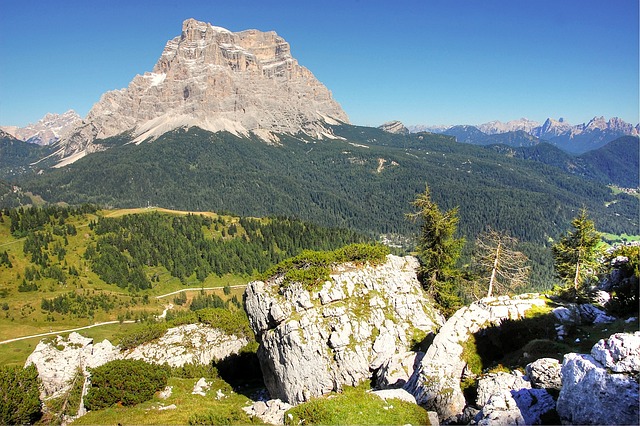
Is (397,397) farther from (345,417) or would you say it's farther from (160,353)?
(160,353)

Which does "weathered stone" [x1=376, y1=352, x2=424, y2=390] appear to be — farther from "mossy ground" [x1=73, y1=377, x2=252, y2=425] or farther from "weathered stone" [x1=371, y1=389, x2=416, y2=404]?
"mossy ground" [x1=73, y1=377, x2=252, y2=425]

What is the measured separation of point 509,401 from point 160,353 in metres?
54.9

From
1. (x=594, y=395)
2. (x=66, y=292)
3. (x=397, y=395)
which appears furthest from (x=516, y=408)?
(x=66, y=292)

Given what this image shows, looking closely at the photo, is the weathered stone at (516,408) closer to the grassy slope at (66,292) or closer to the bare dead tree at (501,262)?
the bare dead tree at (501,262)

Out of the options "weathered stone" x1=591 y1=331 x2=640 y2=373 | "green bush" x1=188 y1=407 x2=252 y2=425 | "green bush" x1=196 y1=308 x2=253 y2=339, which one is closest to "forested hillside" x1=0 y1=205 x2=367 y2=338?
"green bush" x1=196 y1=308 x2=253 y2=339

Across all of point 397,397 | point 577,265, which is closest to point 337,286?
point 397,397

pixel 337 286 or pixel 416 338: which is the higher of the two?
pixel 337 286

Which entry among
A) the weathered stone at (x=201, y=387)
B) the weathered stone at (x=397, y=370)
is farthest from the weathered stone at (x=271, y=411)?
the weathered stone at (x=201, y=387)

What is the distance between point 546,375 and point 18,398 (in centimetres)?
4584

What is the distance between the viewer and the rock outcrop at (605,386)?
16.2 metres

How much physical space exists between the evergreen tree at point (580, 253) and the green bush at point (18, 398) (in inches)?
2331

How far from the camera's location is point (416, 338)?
1527 inches

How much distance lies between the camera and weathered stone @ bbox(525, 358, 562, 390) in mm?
21856

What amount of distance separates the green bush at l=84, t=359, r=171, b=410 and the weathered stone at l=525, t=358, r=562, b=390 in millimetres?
36430
